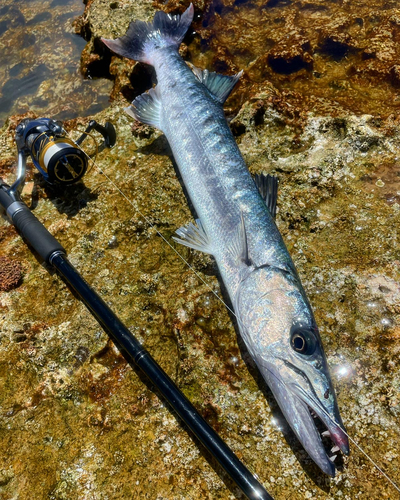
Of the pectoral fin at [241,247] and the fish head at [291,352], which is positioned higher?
the pectoral fin at [241,247]

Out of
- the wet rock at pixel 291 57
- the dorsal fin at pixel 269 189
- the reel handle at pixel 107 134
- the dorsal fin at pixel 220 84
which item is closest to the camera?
the dorsal fin at pixel 269 189

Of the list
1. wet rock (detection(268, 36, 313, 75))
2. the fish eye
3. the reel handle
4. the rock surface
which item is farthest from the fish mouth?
wet rock (detection(268, 36, 313, 75))

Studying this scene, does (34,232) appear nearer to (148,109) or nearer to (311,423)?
(148,109)

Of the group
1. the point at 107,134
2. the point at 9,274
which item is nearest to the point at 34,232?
the point at 9,274

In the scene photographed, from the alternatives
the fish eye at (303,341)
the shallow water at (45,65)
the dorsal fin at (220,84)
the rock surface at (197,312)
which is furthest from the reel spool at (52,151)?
the fish eye at (303,341)

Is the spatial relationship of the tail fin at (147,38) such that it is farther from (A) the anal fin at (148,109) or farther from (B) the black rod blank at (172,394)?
(B) the black rod blank at (172,394)

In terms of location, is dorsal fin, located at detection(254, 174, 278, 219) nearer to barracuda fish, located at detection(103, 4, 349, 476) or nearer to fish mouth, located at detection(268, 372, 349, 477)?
barracuda fish, located at detection(103, 4, 349, 476)
